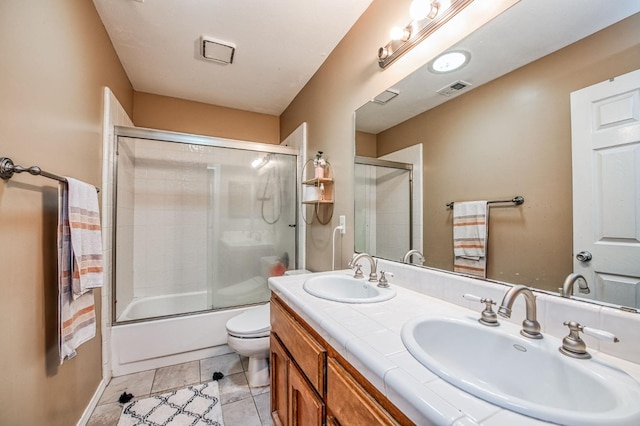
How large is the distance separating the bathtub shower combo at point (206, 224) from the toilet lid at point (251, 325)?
43cm

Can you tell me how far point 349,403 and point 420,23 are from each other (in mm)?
1536

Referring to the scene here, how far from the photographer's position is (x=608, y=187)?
684 mm

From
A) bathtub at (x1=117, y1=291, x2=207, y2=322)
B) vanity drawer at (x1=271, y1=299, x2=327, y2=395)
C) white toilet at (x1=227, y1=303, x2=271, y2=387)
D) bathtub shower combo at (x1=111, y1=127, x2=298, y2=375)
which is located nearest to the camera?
vanity drawer at (x1=271, y1=299, x2=327, y2=395)

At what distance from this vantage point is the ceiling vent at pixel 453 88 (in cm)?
107

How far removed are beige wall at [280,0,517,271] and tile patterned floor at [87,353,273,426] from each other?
3.24 ft

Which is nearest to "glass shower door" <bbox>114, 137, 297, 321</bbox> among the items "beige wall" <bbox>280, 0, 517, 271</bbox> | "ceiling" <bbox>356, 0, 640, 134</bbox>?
"beige wall" <bbox>280, 0, 517, 271</bbox>

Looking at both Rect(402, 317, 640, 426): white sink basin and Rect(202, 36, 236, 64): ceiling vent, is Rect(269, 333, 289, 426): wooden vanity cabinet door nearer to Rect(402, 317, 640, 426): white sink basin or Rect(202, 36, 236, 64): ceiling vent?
Rect(402, 317, 640, 426): white sink basin

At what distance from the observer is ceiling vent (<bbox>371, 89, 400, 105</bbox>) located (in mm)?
1396

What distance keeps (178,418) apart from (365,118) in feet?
6.79

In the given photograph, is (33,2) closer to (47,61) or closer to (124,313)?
(47,61)

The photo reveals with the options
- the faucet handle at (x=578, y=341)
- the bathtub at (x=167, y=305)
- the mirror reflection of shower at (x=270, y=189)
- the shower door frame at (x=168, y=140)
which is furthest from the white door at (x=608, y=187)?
the bathtub at (x=167, y=305)

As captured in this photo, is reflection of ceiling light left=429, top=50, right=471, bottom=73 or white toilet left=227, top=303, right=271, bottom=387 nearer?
reflection of ceiling light left=429, top=50, right=471, bottom=73

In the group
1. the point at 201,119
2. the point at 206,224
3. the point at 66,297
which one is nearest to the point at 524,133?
the point at 66,297

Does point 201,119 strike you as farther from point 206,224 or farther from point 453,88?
point 453,88
